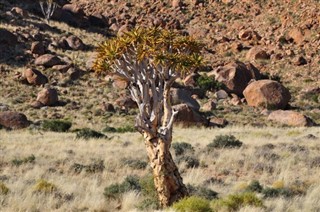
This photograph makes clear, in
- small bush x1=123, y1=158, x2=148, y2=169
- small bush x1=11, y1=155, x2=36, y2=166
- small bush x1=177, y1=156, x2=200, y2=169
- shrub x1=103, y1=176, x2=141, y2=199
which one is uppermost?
shrub x1=103, y1=176, x2=141, y2=199

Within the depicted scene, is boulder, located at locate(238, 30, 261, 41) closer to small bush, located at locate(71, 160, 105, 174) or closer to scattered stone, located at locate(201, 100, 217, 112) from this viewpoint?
scattered stone, located at locate(201, 100, 217, 112)

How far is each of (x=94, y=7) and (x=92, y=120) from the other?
146ft

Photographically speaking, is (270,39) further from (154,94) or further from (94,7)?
(154,94)

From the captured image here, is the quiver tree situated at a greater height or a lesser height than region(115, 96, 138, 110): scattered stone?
greater

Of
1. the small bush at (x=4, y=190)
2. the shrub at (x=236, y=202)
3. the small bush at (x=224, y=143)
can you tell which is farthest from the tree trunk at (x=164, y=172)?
the small bush at (x=224, y=143)

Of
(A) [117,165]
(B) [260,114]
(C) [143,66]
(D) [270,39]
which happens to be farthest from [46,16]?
(C) [143,66]

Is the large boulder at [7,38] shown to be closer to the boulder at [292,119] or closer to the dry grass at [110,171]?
the boulder at [292,119]

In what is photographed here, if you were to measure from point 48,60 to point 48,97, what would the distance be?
886 centimetres

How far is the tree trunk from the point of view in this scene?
9656 mm

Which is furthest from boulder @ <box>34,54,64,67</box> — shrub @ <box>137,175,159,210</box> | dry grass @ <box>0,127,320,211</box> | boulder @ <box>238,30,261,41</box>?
shrub @ <box>137,175,159,210</box>

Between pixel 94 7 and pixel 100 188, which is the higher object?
pixel 94 7

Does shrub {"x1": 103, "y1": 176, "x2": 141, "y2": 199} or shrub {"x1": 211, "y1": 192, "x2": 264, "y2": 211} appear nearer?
shrub {"x1": 211, "y1": 192, "x2": 264, "y2": 211}

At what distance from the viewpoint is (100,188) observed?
13031mm

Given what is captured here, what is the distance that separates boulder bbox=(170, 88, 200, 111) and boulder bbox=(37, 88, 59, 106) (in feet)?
35.6
